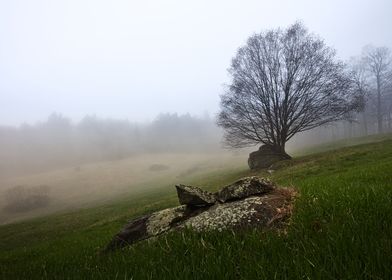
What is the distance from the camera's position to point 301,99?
38250mm

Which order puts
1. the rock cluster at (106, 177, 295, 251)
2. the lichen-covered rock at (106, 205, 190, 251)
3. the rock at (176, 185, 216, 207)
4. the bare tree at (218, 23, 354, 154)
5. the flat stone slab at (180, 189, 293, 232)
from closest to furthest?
the flat stone slab at (180, 189, 293, 232), the rock cluster at (106, 177, 295, 251), the lichen-covered rock at (106, 205, 190, 251), the rock at (176, 185, 216, 207), the bare tree at (218, 23, 354, 154)

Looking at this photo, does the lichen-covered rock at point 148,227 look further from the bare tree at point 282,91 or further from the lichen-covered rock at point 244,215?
the bare tree at point 282,91

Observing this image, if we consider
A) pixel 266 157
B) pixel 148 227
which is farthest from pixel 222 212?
pixel 266 157

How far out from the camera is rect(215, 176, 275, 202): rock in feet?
25.5

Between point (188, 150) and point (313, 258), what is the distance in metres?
183

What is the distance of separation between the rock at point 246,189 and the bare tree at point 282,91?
32.4 m

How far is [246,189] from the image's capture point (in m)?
7.82

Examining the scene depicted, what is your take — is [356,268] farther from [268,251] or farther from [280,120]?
[280,120]

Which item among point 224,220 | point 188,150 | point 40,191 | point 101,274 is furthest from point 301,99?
point 188,150

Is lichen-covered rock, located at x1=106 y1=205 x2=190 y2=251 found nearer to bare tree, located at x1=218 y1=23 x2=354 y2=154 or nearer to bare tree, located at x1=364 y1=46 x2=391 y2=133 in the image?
bare tree, located at x1=218 y1=23 x2=354 y2=154

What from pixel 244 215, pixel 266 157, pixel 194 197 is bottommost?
pixel 244 215

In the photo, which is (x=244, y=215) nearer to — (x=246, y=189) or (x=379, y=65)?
(x=246, y=189)

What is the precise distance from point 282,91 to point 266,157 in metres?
8.48

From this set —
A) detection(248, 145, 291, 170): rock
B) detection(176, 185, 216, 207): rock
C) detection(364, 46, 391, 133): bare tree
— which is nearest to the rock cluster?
detection(176, 185, 216, 207): rock
